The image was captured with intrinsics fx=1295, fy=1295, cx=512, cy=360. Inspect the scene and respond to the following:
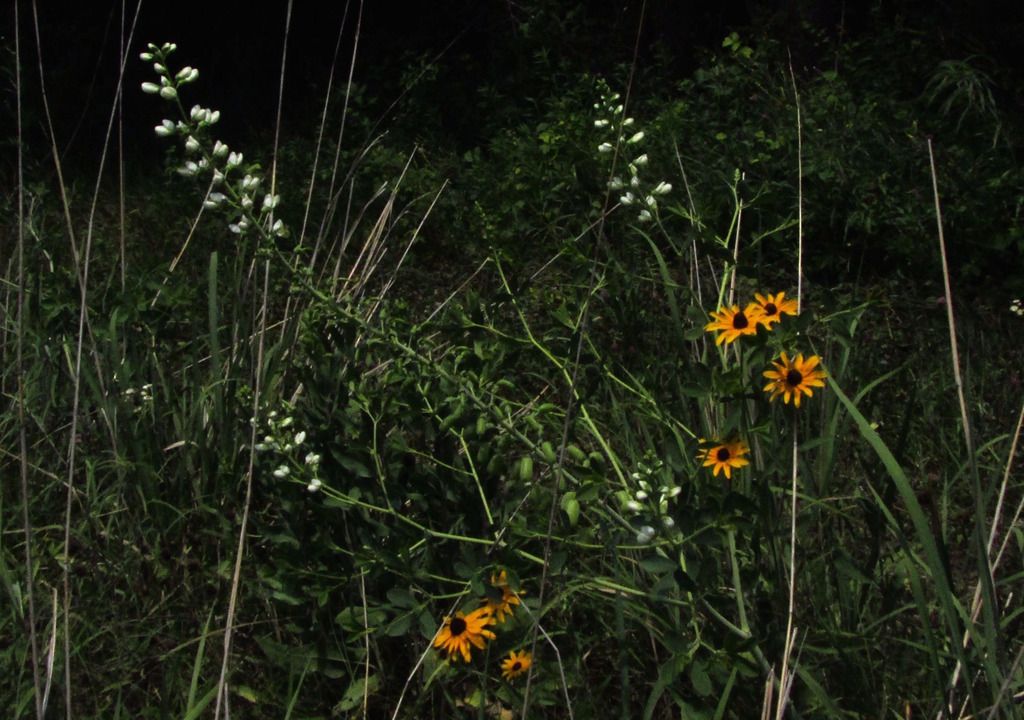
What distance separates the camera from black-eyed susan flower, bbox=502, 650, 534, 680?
1922 mm

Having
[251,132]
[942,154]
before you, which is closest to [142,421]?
[942,154]

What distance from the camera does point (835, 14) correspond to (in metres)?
5.55

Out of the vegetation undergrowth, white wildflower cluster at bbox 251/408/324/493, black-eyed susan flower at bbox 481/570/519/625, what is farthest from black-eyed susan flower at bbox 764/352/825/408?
white wildflower cluster at bbox 251/408/324/493

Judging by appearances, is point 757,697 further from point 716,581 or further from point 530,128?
point 530,128

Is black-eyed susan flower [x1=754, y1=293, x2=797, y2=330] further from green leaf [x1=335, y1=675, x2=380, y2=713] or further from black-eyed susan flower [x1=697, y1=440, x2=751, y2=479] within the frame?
green leaf [x1=335, y1=675, x2=380, y2=713]

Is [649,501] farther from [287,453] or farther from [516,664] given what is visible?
[287,453]

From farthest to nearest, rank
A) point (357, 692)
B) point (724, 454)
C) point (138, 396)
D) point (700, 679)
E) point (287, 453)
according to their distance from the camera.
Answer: point (138, 396) < point (357, 692) < point (287, 453) < point (724, 454) < point (700, 679)

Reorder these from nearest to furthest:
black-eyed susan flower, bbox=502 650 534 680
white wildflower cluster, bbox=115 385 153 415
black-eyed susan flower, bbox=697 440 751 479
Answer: black-eyed susan flower, bbox=697 440 751 479
black-eyed susan flower, bbox=502 650 534 680
white wildflower cluster, bbox=115 385 153 415

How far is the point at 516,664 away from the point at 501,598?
16cm

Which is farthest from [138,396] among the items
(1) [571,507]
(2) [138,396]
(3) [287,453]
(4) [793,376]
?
(4) [793,376]

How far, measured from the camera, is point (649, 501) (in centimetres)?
173

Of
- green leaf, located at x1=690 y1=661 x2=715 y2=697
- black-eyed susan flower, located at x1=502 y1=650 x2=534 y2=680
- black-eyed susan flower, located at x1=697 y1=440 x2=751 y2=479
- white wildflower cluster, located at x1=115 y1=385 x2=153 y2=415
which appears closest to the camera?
green leaf, located at x1=690 y1=661 x2=715 y2=697

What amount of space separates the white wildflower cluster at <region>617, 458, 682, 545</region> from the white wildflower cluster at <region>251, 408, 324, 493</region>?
46 centimetres

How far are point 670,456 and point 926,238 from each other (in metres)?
2.41
